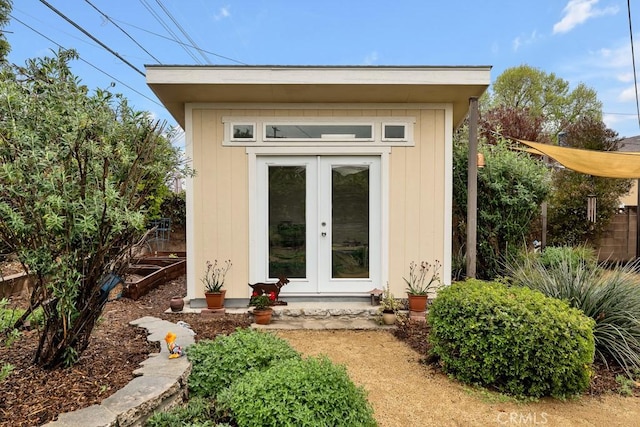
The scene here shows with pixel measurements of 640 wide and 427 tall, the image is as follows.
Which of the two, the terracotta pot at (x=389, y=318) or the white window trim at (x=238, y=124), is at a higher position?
the white window trim at (x=238, y=124)

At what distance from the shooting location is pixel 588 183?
8008 mm

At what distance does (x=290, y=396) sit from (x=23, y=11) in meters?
8.95

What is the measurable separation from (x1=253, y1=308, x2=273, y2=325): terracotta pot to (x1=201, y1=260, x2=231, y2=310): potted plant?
0.53 metres

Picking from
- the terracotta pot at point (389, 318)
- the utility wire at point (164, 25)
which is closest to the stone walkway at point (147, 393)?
the terracotta pot at point (389, 318)

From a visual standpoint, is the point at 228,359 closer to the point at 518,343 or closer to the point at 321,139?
the point at 518,343

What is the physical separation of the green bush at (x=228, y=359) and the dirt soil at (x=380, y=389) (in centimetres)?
38

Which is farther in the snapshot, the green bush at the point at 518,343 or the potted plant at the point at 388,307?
the potted plant at the point at 388,307

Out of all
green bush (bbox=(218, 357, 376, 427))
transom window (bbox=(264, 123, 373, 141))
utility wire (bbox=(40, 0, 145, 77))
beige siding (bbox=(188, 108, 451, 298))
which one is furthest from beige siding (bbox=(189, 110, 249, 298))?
green bush (bbox=(218, 357, 376, 427))

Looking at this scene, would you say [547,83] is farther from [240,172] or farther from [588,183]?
[240,172]

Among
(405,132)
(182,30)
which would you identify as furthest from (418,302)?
(182,30)

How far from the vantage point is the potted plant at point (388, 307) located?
159 inches

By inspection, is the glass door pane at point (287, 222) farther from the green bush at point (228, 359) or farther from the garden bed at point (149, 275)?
the green bush at point (228, 359)

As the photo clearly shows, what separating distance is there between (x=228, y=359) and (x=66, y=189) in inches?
52.5

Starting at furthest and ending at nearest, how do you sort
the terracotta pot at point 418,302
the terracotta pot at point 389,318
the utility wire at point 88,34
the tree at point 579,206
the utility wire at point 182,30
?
the utility wire at point 182,30, the tree at point 579,206, the utility wire at point 88,34, the terracotta pot at point 418,302, the terracotta pot at point 389,318
